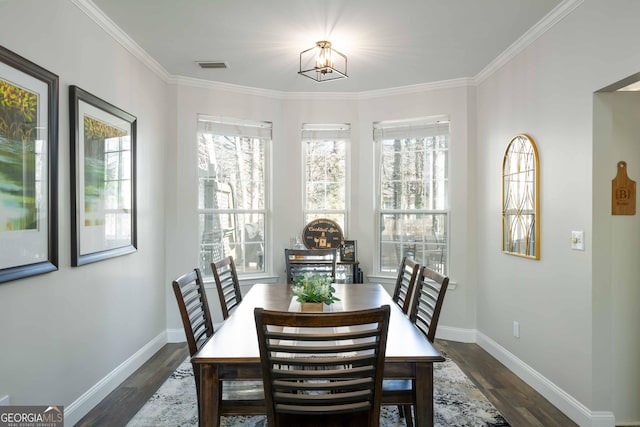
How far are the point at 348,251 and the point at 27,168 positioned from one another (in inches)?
123

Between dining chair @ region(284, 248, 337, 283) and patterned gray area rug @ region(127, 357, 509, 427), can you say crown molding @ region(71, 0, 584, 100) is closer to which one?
dining chair @ region(284, 248, 337, 283)

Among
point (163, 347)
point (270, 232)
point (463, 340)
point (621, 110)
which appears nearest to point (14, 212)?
point (163, 347)

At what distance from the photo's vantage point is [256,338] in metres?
1.92

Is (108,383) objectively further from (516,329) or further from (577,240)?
(577,240)

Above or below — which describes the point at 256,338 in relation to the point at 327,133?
below

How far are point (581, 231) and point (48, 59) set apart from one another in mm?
3379

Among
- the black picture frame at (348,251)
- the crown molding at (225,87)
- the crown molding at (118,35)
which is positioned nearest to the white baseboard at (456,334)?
the black picture frame at (348,251)

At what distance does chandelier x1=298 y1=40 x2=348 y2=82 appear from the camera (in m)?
3.03

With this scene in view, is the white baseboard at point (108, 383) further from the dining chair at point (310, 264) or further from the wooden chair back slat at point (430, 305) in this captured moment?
the wooden chair back slat at point (430, 305)

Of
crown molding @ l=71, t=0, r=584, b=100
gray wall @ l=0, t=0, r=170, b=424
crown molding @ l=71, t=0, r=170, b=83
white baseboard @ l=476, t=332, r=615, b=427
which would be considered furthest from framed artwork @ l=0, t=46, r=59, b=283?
white baseboard @ l=476, t=332, r=615, b=427

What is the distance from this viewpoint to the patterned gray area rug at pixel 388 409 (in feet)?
8.29

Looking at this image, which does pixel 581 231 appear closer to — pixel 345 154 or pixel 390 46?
pixel 390 46

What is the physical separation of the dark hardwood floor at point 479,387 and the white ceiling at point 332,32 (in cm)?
270

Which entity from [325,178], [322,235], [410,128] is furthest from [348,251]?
[410,128]
